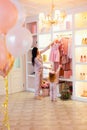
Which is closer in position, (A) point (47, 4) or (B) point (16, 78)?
(A) point (47, 4)

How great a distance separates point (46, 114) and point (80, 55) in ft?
6.71

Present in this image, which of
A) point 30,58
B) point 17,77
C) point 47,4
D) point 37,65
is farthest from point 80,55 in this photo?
point 17,77

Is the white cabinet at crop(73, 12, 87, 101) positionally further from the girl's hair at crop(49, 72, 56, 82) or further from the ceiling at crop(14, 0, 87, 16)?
the girl's hair at crop(49, 72, 56, 82)

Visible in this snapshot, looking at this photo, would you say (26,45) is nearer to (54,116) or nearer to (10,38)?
(10,38)

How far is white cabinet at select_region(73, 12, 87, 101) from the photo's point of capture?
19.5ft

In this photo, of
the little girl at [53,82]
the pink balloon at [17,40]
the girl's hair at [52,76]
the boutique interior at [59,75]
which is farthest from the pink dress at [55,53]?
the pink balloon at [17,40]

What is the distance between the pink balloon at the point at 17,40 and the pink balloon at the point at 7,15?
3.6 inches

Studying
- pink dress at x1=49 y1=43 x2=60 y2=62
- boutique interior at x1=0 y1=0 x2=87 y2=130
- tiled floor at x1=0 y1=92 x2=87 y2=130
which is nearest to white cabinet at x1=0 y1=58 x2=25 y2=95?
boutique interior at x1=0 y1=0 x2=87 y2=130

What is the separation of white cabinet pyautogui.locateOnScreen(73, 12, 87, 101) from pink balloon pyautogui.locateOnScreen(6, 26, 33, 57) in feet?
11.3

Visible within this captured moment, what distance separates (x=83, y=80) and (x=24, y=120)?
7.14 ft

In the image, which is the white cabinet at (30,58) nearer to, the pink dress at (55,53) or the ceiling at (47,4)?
the ceiling at (47,4)

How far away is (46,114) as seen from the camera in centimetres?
468

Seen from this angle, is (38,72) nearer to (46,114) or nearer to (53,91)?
(53,91)

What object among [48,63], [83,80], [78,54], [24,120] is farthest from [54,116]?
[48,63]
